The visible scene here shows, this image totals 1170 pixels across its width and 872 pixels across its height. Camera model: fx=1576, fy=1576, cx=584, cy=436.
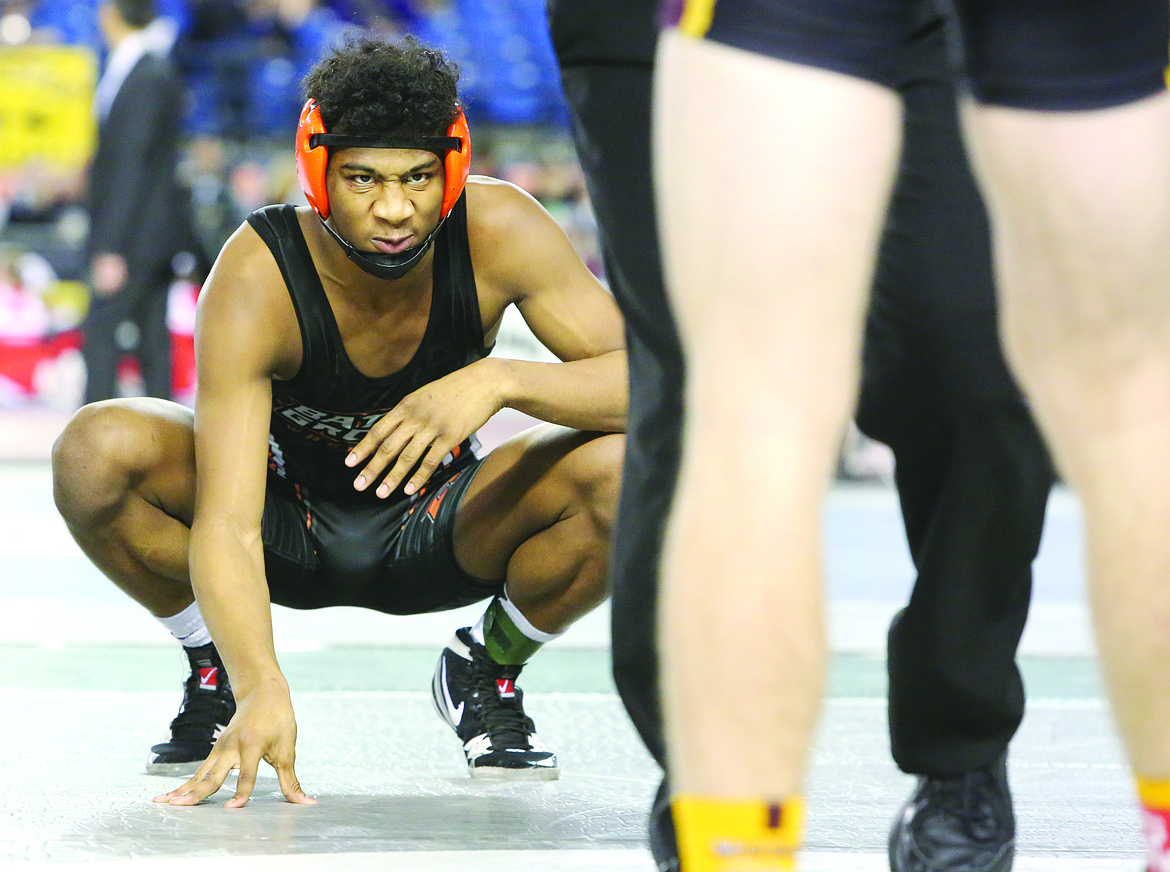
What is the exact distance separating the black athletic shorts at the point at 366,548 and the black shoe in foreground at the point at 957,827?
0.97m

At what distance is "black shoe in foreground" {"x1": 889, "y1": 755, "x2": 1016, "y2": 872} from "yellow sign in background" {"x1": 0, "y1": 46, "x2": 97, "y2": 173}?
33.5ft

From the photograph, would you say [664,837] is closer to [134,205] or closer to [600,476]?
Result: [600,476]

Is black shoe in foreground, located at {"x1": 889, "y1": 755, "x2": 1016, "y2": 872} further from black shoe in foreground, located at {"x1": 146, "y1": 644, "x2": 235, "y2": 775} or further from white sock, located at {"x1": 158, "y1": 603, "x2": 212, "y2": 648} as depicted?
white sock, located at {"x1": 158, "y1": 603, "x2": 212, "y2": 648}

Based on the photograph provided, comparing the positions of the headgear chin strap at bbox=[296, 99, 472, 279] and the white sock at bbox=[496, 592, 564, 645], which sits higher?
the headgear chin strap at bbox=[296, 99, 472, 279]

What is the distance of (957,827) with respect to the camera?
1401mm

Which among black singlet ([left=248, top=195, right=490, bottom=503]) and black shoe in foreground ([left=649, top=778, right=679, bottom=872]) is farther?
black singlet ([left=248, top=195, right=490, bottom=503])

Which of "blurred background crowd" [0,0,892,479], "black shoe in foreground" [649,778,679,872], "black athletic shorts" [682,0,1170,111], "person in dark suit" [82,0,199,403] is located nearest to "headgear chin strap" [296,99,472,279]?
"black shoe in foreground" [649,778,679,872]

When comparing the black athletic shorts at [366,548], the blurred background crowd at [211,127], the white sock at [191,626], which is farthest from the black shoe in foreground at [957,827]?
the blurred background crowd at [211,127]

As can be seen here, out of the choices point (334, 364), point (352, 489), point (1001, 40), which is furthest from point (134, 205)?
point (1001, 40)

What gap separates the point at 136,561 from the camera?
7.09 ft

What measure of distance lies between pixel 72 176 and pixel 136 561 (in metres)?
9.06

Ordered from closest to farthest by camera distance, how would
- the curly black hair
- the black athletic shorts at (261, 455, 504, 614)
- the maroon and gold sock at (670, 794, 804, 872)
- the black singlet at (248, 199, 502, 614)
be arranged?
the maroon and gold sock at (670, 794, 804, 872) → the curly black hair → the black singlet at (248, 199, 502, 614) → the black athletic shorts at (261, 455, 504, 614)

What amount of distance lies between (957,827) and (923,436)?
1.15 feet

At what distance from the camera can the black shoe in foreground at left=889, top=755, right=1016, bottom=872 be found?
1.39 metres
